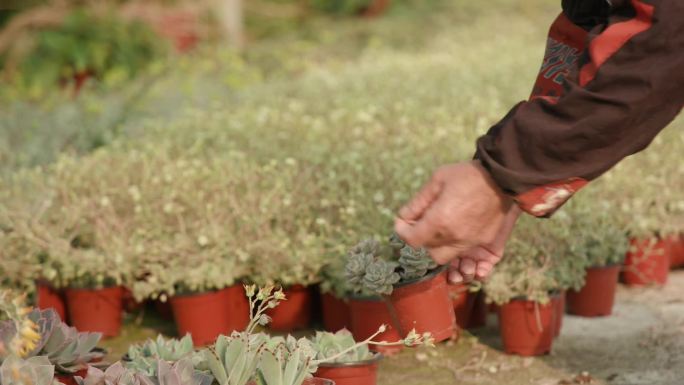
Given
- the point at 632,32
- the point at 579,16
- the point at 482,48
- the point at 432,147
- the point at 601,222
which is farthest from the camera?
the point at 482,48

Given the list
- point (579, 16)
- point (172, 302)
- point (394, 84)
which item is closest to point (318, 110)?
point (394, 84)

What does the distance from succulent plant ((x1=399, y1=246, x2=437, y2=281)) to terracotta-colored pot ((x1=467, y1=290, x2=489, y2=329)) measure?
1.45 m

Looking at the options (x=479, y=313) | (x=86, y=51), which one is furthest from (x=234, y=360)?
(x=86, y=51)

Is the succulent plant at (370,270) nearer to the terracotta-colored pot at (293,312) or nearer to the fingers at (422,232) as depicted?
the fingers at (422,232)

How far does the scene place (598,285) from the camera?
14.9ft

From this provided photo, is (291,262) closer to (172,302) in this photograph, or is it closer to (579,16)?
(172,302)

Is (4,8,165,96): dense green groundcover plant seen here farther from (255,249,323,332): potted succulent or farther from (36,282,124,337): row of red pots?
(255,249,323,332): potted succulent

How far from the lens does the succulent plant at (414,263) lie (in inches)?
116

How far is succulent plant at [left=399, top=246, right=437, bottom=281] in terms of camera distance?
2955 mm

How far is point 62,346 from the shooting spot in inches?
115

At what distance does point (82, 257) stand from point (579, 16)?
2.64m

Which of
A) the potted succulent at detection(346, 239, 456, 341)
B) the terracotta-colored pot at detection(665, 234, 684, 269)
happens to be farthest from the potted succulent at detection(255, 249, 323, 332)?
the terracotta-colored pot at detection(665, 234, 684, 269)

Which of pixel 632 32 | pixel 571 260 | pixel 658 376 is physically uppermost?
pixel 632 32

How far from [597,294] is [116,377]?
2.55m
